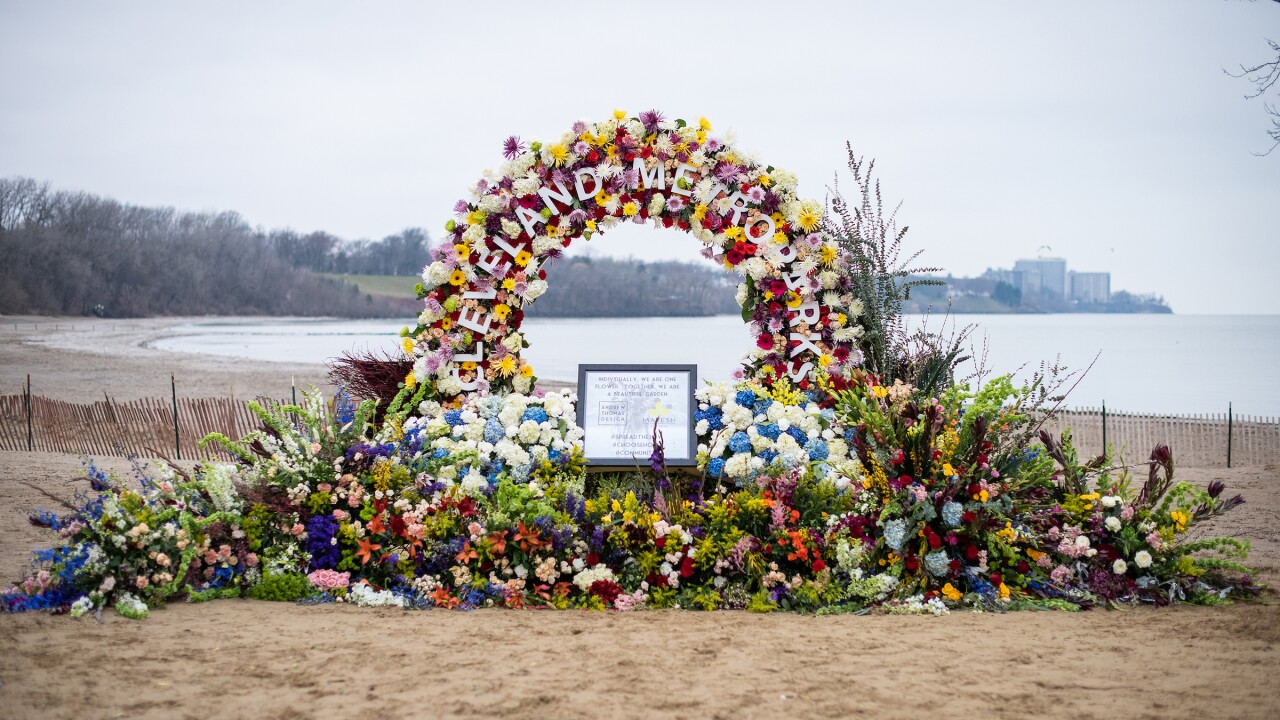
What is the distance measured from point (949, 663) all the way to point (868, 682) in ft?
1.75

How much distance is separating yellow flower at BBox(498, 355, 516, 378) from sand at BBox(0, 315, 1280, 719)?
2508 millimetres

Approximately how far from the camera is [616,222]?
801 centimetres

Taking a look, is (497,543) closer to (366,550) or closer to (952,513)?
(366,550)

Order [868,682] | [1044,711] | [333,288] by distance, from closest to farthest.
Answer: [1044,711], [868,682], [333,288]

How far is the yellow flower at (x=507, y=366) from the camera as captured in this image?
7.69 m

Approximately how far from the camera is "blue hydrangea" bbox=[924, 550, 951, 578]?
582cm

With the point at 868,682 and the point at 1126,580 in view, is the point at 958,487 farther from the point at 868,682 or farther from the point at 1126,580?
the point at 868,682

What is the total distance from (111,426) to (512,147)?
9.39m

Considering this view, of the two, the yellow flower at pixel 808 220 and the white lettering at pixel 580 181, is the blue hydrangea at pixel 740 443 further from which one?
the white lettering at pixel 580 181

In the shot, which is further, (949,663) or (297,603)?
(297,603)

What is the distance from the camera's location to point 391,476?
20.5 feet

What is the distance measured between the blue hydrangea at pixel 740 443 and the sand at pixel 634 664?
4.90 feet

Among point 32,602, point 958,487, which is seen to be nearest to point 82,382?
point 32,602

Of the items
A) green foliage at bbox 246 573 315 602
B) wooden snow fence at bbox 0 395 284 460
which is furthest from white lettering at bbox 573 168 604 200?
wooden snow fence at bbox 0 395 284 460
